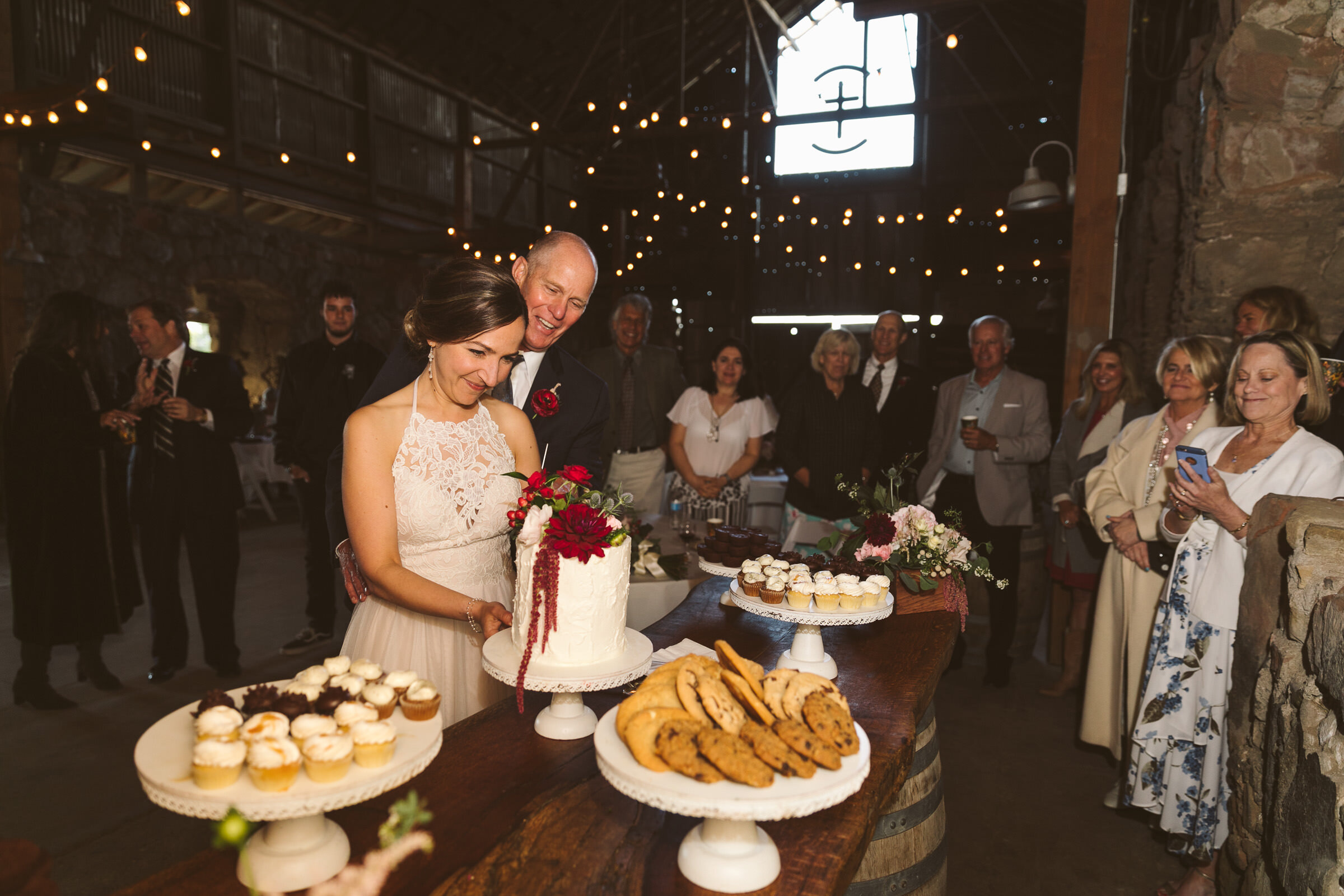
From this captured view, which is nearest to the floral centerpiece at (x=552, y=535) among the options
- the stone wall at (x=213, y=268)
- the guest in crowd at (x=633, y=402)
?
the guest in crowd at (x=633, y=402)

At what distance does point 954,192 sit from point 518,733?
1069 centimetres

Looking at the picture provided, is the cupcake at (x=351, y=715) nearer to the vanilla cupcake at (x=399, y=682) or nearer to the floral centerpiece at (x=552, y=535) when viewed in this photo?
the vanilla cupcake at (x=399, y=682)

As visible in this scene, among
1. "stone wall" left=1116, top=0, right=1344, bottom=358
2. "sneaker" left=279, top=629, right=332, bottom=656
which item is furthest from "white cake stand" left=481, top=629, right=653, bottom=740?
"stone wall" left=1116, top=0, right=1344, bottom=358

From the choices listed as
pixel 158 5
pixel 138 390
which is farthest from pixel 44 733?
pixel 158 5

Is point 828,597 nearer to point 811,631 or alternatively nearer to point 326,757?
point 811,631

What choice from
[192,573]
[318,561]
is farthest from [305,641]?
[192,573]

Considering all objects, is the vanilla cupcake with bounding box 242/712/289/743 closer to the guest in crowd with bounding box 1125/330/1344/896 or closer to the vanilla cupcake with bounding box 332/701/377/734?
the vanilla cupcake with bounding box 332/701/377/734

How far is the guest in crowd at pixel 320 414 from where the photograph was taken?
4.29 m

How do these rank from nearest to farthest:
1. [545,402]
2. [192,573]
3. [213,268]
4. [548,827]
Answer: [548,827], [545,402], [192,573], [213,268]

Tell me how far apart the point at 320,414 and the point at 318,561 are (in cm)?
95

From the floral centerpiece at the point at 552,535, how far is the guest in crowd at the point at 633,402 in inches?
123

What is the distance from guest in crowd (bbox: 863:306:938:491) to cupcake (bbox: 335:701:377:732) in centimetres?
385

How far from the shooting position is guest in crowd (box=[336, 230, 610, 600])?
2.08 m

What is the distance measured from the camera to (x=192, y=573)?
4094mm
